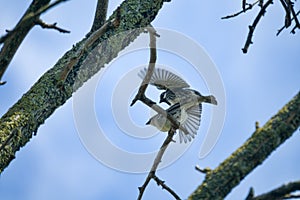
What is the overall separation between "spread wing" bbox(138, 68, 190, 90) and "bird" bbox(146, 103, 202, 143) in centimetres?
16

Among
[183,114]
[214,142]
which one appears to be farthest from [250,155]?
[183,114]

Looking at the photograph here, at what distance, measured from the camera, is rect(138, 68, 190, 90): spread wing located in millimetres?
3086

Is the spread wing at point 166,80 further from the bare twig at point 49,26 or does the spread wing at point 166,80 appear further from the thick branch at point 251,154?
the thick branch at point 251,154

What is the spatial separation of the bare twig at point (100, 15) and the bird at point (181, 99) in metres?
0.34

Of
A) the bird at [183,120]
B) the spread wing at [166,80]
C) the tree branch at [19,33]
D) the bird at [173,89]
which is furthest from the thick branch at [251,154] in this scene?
the spread wing at [166,80]

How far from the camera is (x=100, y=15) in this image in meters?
2.97

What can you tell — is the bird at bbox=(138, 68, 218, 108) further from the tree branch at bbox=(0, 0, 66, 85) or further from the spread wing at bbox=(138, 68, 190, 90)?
the tree branch at bbox=(0, 0, 66, 85)

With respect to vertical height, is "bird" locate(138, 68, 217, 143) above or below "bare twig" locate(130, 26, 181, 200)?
above

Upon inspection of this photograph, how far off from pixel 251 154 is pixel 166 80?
62.4 inches

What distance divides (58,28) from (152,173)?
831 mm

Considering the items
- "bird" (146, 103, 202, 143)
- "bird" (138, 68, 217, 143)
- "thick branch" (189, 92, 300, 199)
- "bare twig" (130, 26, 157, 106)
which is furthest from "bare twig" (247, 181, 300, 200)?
"bird" (138, 68, 217, 143)

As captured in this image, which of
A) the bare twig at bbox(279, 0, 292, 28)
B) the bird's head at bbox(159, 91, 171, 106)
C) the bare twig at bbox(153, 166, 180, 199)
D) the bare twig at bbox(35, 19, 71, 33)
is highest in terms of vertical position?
the bare twig at bbox(279, 0, 292, 28)

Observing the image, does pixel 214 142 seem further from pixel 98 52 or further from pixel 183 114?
pixel 98 52

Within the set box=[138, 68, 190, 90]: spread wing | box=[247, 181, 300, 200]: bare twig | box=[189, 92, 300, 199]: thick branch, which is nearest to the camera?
box=[247, 181, 300, 200]: bare twig
